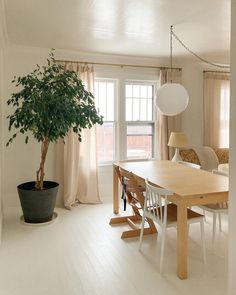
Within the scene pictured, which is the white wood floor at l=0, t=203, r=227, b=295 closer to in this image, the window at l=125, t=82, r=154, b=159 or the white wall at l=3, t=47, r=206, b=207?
the white wall at l=3, t=47, r=206, b=207

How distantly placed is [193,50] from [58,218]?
135 inches

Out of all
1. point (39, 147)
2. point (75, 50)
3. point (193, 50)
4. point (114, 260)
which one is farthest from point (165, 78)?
point (114, 260)

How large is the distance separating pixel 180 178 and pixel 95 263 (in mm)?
1324

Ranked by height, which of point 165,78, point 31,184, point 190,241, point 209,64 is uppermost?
point 209,64

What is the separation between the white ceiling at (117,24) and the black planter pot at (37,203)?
6.91 ft

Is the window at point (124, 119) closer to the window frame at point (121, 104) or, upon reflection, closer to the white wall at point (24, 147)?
the window frame at point (121, 104)

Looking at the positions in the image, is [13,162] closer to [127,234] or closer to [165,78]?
[127,234]

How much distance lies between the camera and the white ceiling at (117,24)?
2842 mm

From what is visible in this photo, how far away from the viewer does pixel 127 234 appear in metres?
3.47

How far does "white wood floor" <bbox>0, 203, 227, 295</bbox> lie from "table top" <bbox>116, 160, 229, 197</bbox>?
0.76 meters

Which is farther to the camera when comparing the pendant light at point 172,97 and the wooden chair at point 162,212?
the pendant light at point 172,97

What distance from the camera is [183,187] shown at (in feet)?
9.37

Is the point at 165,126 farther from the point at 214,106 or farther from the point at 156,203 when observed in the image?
the point at 156,203

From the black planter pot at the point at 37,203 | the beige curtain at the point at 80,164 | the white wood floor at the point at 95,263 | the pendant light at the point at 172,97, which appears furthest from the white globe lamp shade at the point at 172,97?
the black planter pot at the point at 37,203
